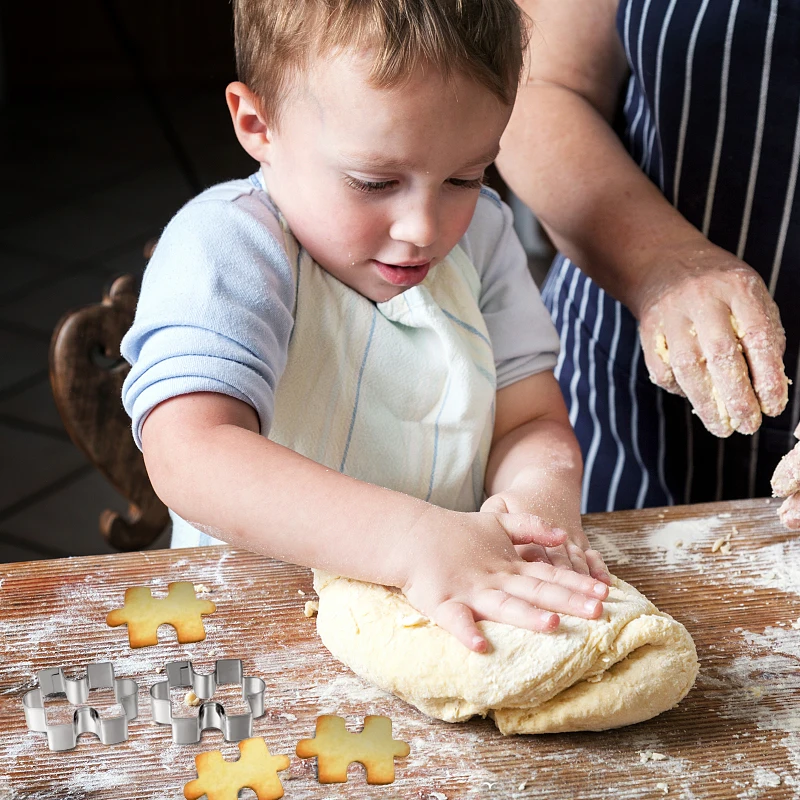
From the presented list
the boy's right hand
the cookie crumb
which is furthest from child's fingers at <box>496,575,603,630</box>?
the cookie crumb

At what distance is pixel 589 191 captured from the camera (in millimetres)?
1209

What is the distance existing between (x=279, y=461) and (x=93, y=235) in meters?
3.25

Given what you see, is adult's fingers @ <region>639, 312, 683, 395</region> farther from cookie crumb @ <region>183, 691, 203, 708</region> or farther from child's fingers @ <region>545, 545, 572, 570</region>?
cookie crumb @ <region>183, 691, 203, 708</region>

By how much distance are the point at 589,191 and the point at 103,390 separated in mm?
682

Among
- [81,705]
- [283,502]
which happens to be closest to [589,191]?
[283,502]

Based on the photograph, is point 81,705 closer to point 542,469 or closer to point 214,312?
point 214,312

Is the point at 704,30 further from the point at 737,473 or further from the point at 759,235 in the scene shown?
the point at 737,473

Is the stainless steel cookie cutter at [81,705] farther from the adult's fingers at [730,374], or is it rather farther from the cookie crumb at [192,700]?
the adult's fingers at [730,374]

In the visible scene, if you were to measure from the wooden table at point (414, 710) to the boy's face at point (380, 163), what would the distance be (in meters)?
0.33

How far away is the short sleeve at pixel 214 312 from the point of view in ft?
2.82

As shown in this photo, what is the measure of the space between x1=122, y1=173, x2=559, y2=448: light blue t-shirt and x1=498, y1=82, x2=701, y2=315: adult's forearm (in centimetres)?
41

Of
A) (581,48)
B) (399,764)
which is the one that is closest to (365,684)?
(399,764)

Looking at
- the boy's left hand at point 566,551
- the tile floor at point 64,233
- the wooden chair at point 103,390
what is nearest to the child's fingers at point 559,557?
the boy's left hand at point 566,551

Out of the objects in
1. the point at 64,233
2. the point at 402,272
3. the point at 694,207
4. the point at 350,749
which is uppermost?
the point at 64,233
